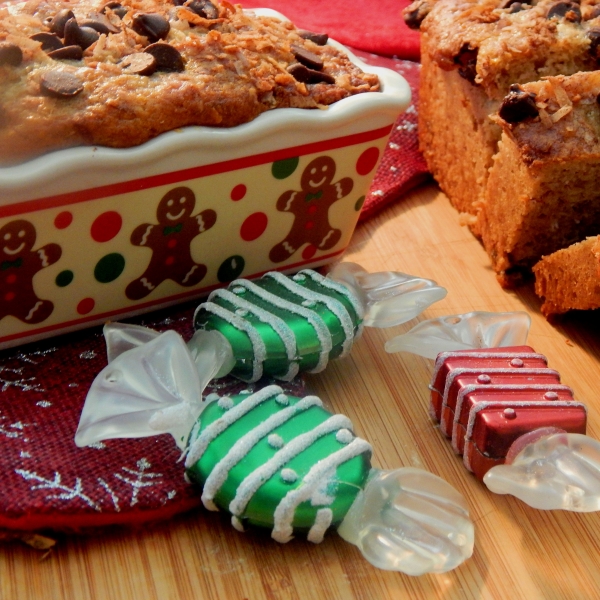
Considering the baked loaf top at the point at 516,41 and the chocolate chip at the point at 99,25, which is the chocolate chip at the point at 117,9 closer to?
the chocolate chip at the point at 99,25

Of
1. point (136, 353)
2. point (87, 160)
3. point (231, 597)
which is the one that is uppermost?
point (87, 160)

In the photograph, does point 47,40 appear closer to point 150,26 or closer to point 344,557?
point 150,26

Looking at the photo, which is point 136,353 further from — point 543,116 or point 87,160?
point 543,116

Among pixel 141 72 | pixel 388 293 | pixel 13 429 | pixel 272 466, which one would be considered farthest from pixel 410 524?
pixel 141 72

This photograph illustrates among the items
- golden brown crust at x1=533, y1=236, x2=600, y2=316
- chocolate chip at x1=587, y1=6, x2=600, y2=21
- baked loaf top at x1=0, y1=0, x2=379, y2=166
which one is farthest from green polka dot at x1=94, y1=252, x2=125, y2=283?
chocolate chip at x1=587, y1=6, x2=600, y2=21

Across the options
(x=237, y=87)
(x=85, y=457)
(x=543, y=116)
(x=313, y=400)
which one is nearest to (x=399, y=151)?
(x=543, y=116)

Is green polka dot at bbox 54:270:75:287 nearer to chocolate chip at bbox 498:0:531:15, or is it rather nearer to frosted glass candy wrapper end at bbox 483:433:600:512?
frosted glass candy wrapper end at bbox 483:433:600:512

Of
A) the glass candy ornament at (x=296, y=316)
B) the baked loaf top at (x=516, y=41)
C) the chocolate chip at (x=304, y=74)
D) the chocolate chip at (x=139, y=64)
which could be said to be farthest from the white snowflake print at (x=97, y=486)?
the baked loaf top at (x=516, y=41)
